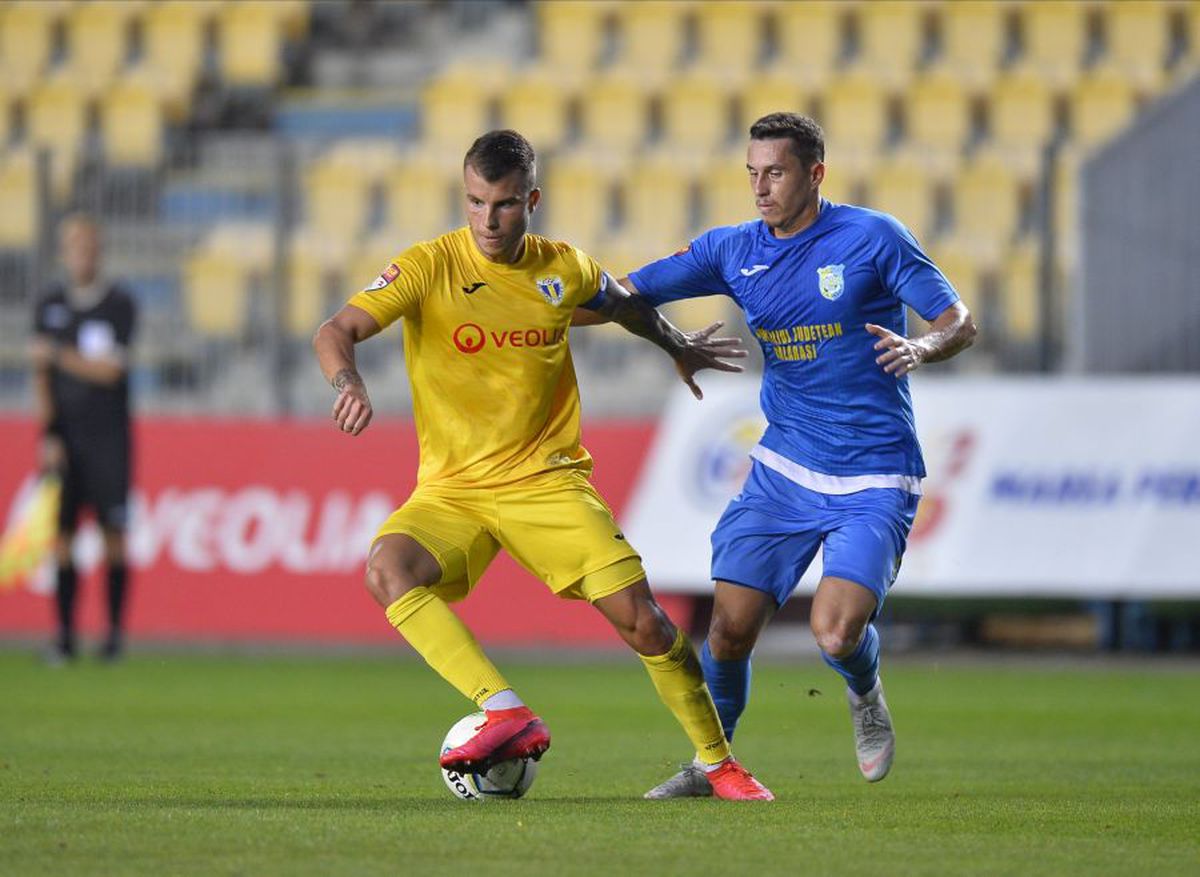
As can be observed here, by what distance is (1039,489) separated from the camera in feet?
44.9

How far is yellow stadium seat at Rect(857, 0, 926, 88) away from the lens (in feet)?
63.8

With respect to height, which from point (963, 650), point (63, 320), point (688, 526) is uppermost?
point (63, 320)

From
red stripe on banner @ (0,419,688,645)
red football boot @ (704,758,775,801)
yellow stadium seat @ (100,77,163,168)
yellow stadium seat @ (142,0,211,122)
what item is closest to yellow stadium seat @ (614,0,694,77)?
yellow stadium seat @ (142,0,211,122)

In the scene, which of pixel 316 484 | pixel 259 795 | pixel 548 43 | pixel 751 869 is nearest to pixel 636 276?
pixel 259 795

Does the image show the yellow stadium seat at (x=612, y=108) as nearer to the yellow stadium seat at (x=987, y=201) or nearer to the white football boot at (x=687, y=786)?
the yellow stadium seat at (x=987, y=201)

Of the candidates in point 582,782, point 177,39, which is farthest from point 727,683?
point 177,39

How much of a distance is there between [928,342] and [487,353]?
1.37 m

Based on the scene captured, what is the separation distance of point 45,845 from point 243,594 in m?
9.70

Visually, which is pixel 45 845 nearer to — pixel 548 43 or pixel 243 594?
pixel 243 594

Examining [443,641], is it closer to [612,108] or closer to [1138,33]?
[612,108]

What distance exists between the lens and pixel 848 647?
21.0ft

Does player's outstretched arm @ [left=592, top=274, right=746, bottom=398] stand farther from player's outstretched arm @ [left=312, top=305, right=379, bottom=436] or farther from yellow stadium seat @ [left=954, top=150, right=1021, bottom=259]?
yellow stadium seat @ [left=954, top=150, right=1021, bottom=259]

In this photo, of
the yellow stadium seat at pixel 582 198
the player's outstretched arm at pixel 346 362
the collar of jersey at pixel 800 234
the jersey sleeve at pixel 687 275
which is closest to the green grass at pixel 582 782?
the player's outstretched arm at pixel 346 362

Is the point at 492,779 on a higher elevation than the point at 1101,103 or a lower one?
lower
